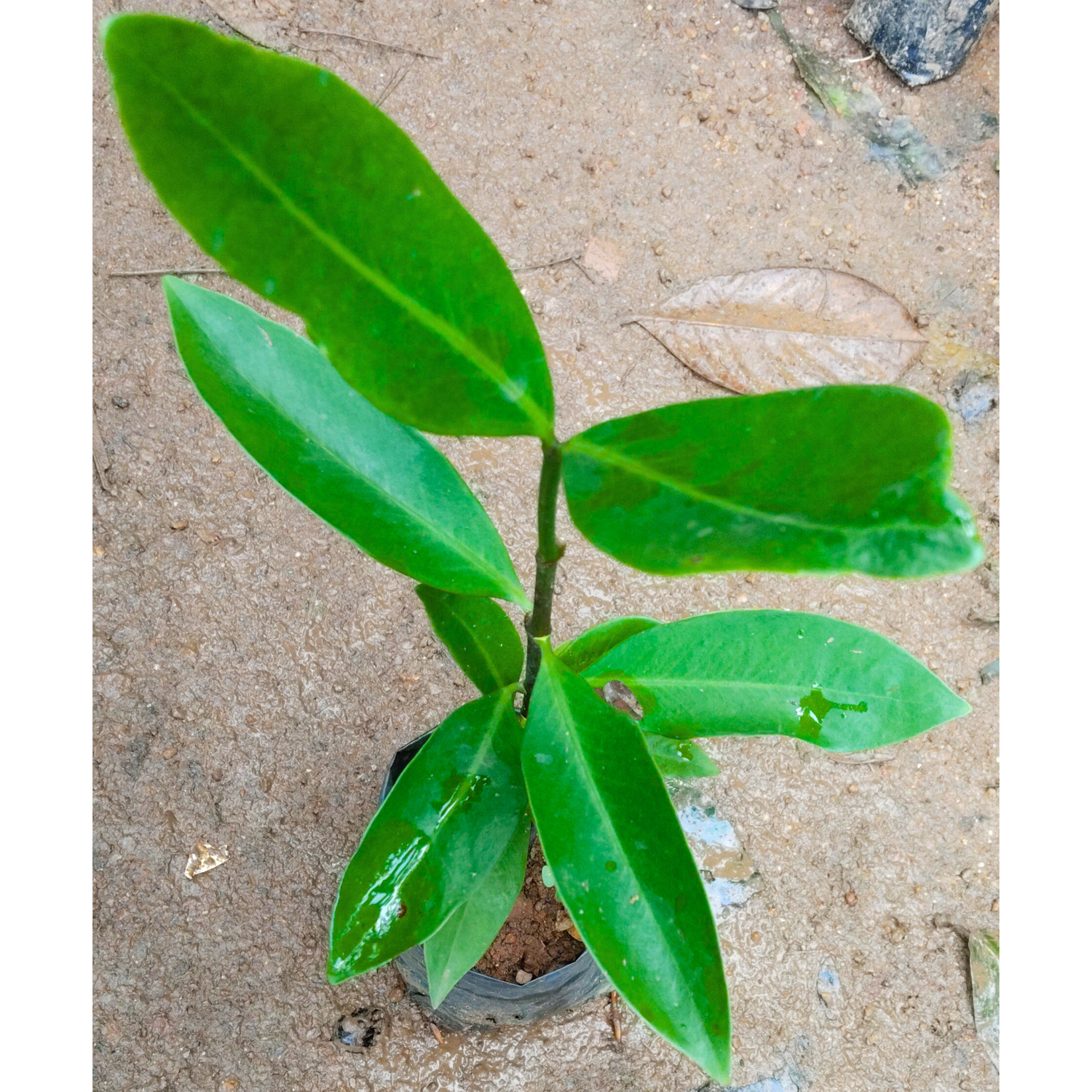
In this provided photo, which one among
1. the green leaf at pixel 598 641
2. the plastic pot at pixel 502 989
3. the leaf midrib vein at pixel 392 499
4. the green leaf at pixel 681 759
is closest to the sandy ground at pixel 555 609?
the plastic pot at pixel 502 989

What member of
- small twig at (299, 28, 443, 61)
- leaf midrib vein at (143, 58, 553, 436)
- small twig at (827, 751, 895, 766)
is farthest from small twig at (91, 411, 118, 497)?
small twig at (827, 751, 895, 766)

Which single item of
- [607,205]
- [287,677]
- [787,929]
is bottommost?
[787,929]

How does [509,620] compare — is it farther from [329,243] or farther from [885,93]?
[885,93]

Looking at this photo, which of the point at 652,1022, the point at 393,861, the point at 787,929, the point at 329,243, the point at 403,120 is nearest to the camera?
the point at 329,243

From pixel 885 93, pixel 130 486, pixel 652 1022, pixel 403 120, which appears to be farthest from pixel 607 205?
pixel 652 1022

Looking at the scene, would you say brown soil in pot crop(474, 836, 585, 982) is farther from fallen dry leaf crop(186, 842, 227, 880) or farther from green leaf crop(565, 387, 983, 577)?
green leaf crop(565, 387, 983, 577)

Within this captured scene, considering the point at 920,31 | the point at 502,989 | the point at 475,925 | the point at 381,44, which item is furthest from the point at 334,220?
the point at 920,31

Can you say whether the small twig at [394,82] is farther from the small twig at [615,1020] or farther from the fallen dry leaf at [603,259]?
the small twig at [615,1020]

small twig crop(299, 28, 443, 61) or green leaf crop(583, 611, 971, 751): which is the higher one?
small twig crop(299, 28, 443, 61)
